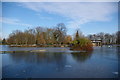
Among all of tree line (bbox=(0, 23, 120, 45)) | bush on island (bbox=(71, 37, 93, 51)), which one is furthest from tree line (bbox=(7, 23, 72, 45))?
bush on island (bbox=(71, 37, 93, 51))

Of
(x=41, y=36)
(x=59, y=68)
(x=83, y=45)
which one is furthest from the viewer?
(x=41, y=36)

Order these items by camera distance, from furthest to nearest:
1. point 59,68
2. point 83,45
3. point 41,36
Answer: point 41,36
point 83,45
point 59,68

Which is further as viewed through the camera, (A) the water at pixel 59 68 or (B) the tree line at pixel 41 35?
(B) the tree line at pixel 41 35

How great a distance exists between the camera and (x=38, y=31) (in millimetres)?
35875

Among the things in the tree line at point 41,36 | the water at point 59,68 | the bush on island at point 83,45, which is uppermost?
the tree line at point 41,36

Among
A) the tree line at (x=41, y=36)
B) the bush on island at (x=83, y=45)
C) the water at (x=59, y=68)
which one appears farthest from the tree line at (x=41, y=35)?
the water at (x=59, y=68)

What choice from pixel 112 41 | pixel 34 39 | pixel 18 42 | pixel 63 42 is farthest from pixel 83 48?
pixel 112 41

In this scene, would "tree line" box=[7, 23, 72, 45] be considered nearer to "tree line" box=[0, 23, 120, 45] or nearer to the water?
"tree line" box=[0, 23, 120, 45]

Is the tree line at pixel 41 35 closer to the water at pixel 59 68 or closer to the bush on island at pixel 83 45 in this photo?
the bush on island at pixel 83 45

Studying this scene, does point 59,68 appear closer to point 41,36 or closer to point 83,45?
point 83,45

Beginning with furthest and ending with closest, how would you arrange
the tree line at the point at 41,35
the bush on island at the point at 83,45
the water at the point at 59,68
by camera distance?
the tree line at the point at 41,35 < the bush on island at the point at 83,45 < the water at the point at 59,68

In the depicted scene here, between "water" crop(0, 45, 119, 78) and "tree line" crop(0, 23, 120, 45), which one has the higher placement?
"tree line" crop(0, 23, 120, 45)

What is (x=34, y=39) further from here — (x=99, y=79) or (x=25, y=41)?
(x=99, y=79)

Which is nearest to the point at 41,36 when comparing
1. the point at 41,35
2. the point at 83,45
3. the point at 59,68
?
the point at 41,35
